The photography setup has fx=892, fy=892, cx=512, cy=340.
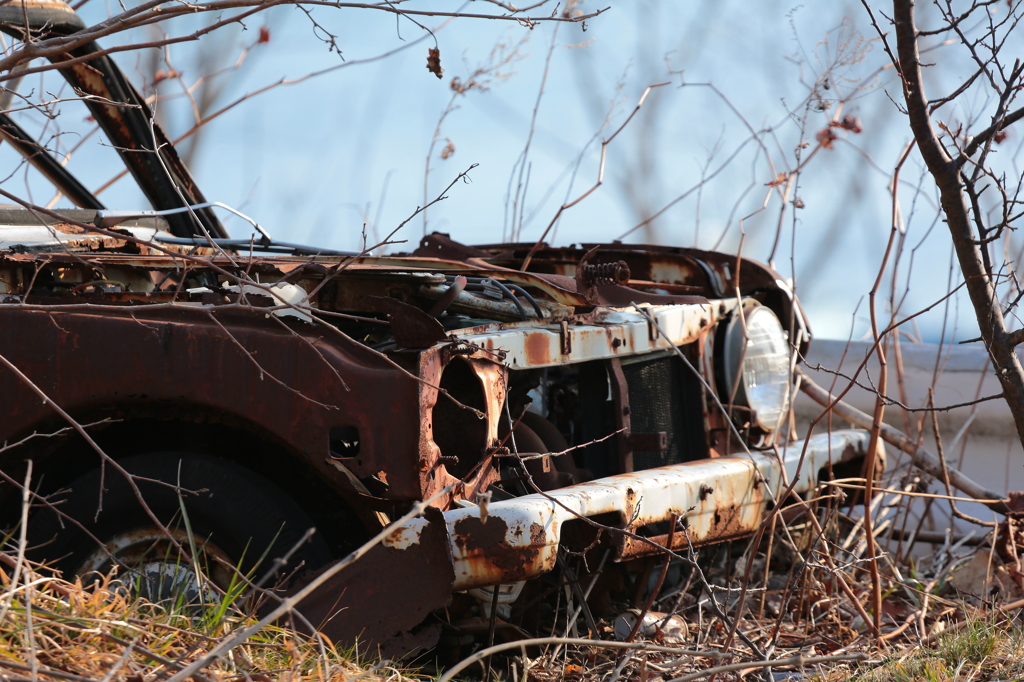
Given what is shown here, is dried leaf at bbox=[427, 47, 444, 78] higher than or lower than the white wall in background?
higher

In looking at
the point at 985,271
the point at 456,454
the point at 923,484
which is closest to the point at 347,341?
the point at 456,454

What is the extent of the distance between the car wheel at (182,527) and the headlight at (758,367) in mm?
1304

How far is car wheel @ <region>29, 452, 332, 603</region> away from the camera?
6.36ft

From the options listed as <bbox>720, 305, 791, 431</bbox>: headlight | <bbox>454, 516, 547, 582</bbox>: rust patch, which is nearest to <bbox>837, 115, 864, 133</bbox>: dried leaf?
<bbox>720, 305, 791, 431</bbox>: headlight

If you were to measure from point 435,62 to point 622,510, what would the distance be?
1.15 m

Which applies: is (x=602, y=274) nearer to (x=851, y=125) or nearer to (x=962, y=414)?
(x=851, y=125)

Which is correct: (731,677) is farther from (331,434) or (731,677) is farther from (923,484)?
Result: (923,484)

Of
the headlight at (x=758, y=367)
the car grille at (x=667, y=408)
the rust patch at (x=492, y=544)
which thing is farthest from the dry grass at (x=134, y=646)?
the headlight at (x=758, y=367)

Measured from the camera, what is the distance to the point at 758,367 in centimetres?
267

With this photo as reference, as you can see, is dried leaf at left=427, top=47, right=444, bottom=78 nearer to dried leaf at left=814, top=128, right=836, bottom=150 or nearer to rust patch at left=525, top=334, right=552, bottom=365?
rust patch at left=525, top=334, right=552, bottom=365

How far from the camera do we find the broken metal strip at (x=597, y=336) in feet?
6.70

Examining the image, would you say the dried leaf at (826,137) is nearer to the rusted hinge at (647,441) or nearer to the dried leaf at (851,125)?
the dried leaf at (851,125)

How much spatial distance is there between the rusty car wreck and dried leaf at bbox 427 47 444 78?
0.52m

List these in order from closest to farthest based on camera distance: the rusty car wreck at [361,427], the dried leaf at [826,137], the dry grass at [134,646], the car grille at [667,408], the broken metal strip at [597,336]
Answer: the dry grass at [134,646], the rusty car wreck at [361,427], the broken metal strip at [597,336], the car grille at [667,408], the dried leaf at [826,137]
